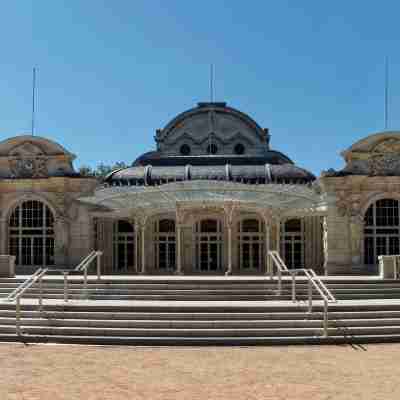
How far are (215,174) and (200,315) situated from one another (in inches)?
692

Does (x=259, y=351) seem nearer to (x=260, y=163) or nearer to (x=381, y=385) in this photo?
(x=381, y=385)

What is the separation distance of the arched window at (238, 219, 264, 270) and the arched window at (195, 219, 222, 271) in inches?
45.4

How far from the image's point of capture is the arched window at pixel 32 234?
26.9 metres

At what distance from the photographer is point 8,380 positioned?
31.5 feet

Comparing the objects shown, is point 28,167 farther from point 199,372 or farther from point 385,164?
point 199,372

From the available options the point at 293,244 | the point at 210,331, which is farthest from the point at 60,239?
the point at 210,331

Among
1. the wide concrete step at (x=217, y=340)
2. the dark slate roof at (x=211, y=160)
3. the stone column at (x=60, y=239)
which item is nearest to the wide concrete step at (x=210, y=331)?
the wide concrete step at (x=217, y=340)

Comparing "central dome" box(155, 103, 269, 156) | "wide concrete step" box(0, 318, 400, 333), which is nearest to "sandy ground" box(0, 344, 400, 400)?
"wide concrete step" box(0, 318, 400, 333)

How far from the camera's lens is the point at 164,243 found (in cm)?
2823

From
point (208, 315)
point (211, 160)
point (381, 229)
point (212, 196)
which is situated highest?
point (211, 160)

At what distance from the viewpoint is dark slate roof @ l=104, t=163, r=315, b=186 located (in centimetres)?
3052

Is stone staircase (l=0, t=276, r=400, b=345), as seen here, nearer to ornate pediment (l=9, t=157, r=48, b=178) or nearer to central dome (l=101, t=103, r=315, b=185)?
ornate pediment (l=9, t=157, r=48, b=178)

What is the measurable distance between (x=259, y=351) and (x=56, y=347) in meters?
4.80

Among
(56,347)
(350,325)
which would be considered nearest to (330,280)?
(350,325)
